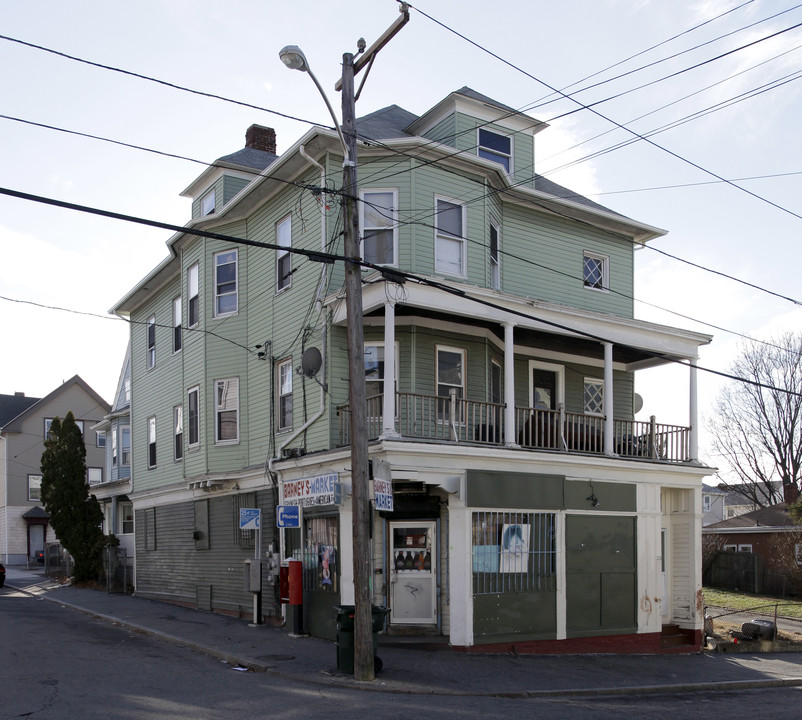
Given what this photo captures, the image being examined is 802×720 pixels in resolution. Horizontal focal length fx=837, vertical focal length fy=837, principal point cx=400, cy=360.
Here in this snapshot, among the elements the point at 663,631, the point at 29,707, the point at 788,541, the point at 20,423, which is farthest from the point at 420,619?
the point at 20,423

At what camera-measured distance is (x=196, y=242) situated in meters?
22.6

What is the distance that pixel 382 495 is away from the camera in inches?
497

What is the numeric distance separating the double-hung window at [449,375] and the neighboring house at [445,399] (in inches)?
2.3

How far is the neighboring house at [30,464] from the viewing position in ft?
165

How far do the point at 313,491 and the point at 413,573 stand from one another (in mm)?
2538

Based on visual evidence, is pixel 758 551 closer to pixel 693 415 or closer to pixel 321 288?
pixel 693 415

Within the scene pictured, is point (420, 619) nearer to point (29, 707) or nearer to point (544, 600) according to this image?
point (544, 600)

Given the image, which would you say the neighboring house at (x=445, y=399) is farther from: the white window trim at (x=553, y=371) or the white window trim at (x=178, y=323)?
the white window trim at (x=178, y=323)

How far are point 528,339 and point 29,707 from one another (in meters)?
13.0

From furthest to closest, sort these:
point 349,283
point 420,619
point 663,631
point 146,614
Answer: point 146,614 → point 663,631 → point 420,619 → point 349,283

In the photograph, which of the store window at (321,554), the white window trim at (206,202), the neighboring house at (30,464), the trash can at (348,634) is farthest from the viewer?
the neighboring house at (30,464)

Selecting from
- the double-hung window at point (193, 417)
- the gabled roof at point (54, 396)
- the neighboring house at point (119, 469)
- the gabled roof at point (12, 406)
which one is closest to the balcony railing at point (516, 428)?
the double-hung window at point (193, 417)

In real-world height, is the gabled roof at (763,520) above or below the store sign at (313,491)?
below

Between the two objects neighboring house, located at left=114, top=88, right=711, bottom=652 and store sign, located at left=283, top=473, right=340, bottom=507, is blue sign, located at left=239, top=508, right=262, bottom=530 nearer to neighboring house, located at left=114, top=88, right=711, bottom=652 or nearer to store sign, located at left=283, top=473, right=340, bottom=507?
neighboring house, located at left=114, top=88, right=711, bottom=652
